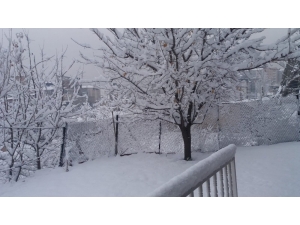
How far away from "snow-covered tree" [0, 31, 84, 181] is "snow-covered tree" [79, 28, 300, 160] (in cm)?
127

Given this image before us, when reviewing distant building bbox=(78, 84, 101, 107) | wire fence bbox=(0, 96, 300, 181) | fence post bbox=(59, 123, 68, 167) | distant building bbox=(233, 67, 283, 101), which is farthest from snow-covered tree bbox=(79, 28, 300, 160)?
fence post bbox=(59, 123, 68, 167)

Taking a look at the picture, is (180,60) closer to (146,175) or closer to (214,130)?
(146,175)

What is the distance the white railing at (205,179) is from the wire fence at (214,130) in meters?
3.53

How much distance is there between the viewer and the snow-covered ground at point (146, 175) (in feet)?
10.3

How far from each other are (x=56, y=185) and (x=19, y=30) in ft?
8.82

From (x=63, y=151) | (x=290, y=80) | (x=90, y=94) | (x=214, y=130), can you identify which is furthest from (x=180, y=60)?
(x=290, y=80)

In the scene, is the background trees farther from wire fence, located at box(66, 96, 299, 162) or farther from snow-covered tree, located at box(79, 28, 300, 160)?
snow-covered tree, located at box(79, 28, 300, 160)

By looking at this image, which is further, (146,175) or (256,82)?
(256,82)

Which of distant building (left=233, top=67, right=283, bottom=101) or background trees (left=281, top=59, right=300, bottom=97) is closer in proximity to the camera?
distant building (left=233, top=67, right=283, bottom=101)

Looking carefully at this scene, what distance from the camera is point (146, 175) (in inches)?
152

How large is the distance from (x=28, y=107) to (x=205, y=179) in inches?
160

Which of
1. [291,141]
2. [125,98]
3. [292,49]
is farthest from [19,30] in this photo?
[291,141]

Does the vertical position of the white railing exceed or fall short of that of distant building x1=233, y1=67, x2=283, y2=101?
it falls short

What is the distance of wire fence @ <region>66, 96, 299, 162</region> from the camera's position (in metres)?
5.15
